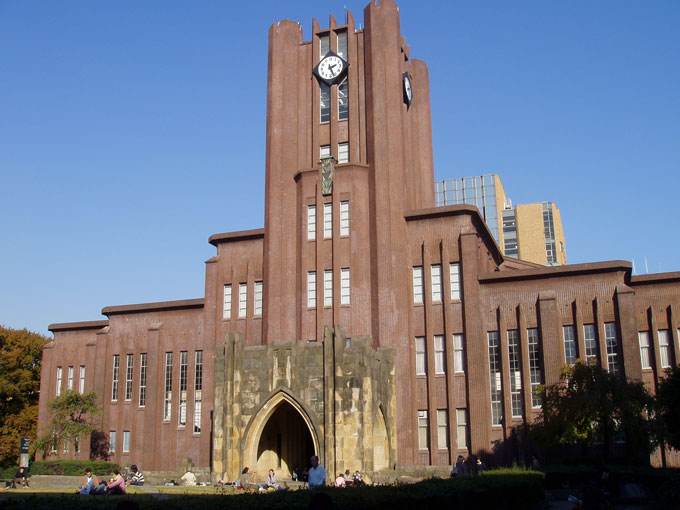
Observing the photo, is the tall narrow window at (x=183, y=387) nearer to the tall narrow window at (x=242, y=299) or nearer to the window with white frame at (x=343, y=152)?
the tall narrow window at (x=242, y=299)

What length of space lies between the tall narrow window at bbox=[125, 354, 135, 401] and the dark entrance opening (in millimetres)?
12841

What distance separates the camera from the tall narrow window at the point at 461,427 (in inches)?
1433

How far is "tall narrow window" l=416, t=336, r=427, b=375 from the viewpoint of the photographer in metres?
38.0

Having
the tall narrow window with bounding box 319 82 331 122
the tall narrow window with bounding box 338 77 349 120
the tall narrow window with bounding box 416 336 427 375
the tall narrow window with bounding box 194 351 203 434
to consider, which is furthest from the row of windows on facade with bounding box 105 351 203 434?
the tall narrow window with bounding box 338 77 349 120

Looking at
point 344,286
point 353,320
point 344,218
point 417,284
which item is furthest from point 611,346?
point 344,218

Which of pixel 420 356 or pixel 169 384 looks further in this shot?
pixel 169 384

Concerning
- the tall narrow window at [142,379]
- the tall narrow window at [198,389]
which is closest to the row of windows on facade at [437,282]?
the tall narrow window at [198,389]

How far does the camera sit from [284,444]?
3647cm

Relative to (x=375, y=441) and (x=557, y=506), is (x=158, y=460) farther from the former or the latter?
(x=557, y=506)

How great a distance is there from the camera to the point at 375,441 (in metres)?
34.2

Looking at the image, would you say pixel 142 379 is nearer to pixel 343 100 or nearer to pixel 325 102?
pixel 325 102

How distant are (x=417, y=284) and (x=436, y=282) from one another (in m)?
1.02

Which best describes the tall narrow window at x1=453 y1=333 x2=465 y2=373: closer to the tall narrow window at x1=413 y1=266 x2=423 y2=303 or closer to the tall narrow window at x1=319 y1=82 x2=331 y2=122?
the tall narrow window at x1=413 y1=266 x2=423 y2=303

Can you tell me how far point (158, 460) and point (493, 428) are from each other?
1893cm
